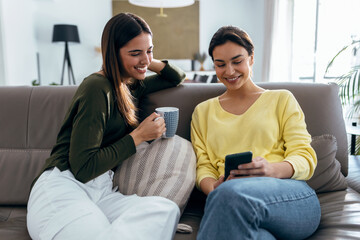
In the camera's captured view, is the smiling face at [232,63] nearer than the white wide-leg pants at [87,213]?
No

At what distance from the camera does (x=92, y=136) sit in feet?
3.54

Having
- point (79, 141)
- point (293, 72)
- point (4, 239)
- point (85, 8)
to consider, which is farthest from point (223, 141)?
point (85, 8)

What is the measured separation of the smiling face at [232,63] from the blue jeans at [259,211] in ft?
1.52

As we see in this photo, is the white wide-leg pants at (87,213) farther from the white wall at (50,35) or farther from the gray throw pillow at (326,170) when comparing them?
the white wall at (50,35)

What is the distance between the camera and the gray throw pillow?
132cm

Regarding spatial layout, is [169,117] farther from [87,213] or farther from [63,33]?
[63,33]

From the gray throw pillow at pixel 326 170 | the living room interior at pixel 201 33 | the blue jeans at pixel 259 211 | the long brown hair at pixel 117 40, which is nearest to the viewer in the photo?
the blue jeans at pixel 259 211

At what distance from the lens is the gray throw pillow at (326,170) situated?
132 centimetres

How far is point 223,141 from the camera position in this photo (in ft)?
4.13

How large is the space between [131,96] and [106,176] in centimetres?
37

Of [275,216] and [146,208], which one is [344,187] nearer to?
[275,216]

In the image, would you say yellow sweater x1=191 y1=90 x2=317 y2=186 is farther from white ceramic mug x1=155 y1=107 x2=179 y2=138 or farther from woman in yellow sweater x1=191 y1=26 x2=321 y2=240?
white ceramic mug x1=155 y1=107 x2=179 y2=138

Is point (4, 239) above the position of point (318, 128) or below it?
below

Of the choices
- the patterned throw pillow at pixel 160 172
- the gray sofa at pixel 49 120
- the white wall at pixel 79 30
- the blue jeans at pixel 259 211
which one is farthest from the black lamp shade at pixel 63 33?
the blue jeans at pixel 259 211
